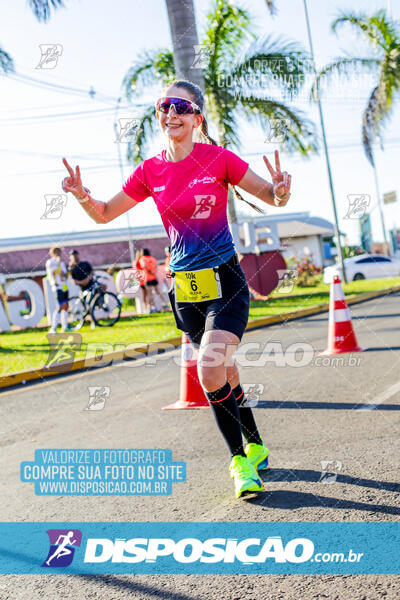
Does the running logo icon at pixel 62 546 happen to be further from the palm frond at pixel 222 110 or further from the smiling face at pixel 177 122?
the palm frond at pixel 222 110

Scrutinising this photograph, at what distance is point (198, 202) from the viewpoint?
312 cm

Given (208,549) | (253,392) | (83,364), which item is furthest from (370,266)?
(208,549)

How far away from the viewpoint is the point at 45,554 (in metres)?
2.62

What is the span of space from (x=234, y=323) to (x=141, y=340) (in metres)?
7.65

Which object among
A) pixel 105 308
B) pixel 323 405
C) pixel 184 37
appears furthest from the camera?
pixel 105 308

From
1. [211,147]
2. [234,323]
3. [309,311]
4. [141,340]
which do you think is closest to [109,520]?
[234,323]

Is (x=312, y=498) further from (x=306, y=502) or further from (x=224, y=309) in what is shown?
(x=224, y=309)

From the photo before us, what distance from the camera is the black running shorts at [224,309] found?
10.1ft

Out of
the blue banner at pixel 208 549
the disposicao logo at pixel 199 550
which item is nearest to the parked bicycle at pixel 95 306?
the blue banner at pixel 208 549

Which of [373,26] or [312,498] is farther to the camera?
[373,26]

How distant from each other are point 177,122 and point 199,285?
84cm

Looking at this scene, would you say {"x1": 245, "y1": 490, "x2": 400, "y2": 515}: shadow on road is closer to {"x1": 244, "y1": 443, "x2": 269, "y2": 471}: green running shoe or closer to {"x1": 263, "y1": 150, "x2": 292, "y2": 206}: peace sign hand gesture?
{"x1": 244, "y1": 443, "x2": 269, "y2": 471}: green running shoe

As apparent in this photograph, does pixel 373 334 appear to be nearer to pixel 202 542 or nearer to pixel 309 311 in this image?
pixel 309 311

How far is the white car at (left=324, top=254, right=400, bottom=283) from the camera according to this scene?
1057 inches
